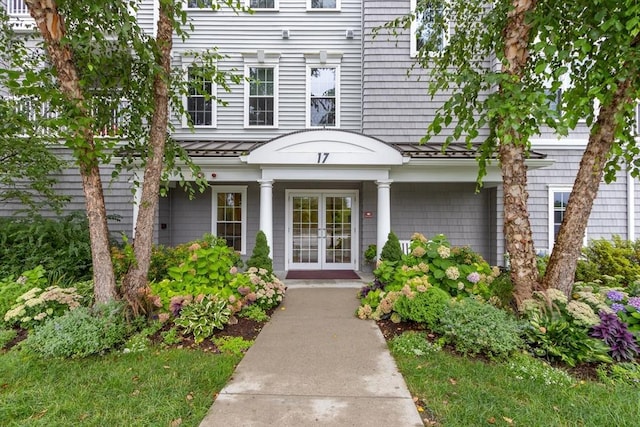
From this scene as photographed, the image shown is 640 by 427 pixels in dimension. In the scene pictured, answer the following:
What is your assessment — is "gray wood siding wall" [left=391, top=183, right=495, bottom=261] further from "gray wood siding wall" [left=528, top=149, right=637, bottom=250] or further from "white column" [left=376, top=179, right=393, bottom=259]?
"white column" [left=376, top=179, right=393, bottom=259]

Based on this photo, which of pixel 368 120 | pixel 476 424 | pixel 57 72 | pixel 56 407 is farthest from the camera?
pixel 368 120

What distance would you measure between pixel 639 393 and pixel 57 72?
6.80m

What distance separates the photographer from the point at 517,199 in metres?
4.25

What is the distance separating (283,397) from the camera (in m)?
2.81

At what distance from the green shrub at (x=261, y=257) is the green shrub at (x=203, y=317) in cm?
209

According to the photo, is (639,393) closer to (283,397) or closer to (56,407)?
(283,397)

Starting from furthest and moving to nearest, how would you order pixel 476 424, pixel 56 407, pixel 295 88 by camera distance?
pixel 295 88 < pixel 56 407 < pixel 476 424

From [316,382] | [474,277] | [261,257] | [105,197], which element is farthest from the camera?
[105,197]

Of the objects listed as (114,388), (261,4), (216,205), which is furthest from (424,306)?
(261,4)

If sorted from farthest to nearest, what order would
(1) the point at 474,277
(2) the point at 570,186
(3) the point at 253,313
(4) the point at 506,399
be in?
(2) the point at 570,186
(3) the point at 253,313
(1) the point at 474,277
(4) the point at 506,399

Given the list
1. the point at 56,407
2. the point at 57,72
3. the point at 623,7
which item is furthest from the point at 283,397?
the point at 623,7

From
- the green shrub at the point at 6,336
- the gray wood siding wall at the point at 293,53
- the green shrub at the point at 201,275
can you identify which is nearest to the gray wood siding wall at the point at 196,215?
the gray wood siding wall at the point at 293,53

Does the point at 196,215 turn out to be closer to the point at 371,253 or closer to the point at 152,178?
the point at 152,178

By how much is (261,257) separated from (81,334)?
3391 millimetres
